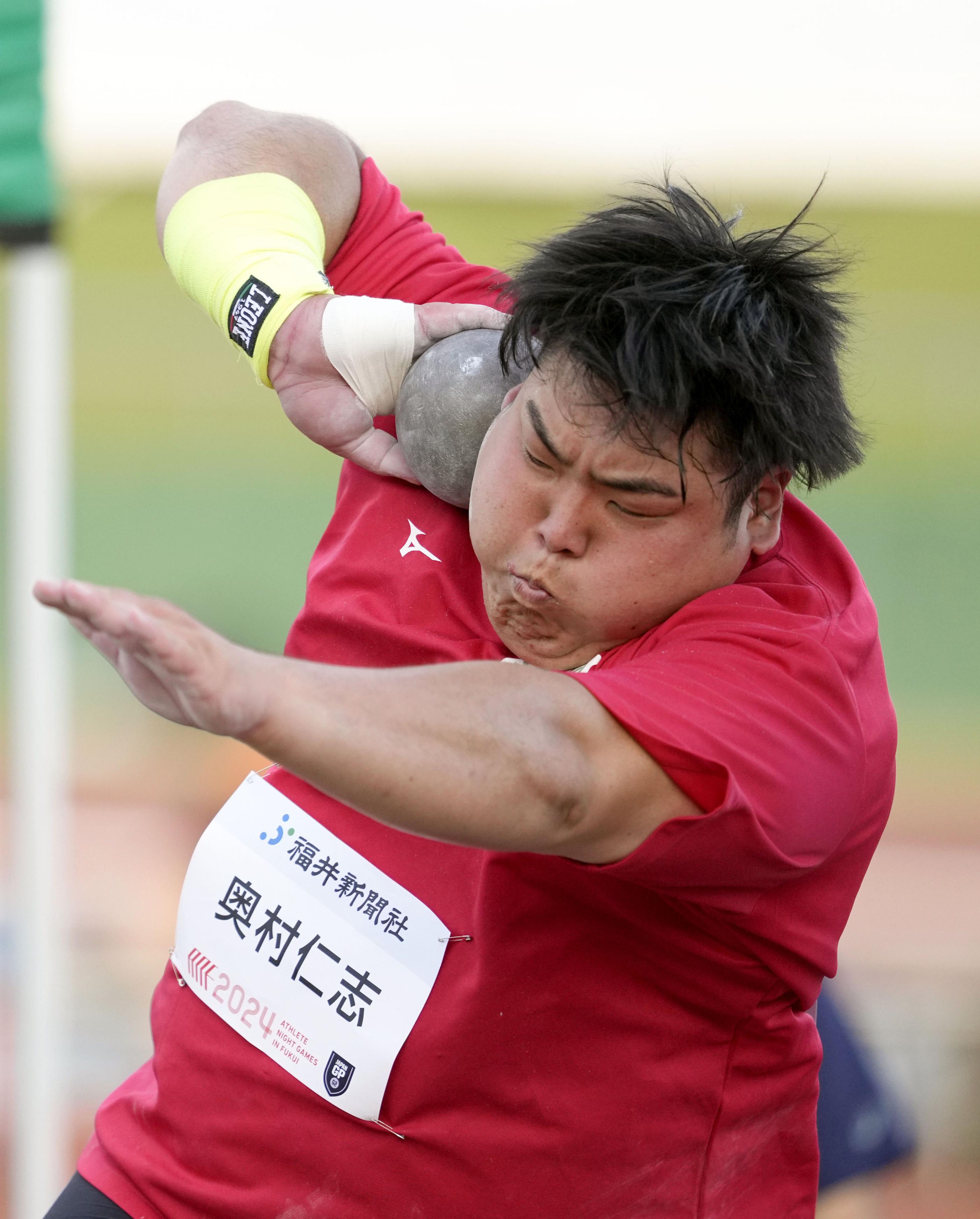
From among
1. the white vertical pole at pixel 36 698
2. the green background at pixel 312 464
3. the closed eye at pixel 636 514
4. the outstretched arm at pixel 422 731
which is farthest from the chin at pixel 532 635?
the green background at pixel 312 464

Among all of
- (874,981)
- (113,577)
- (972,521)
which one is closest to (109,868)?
(113,577)

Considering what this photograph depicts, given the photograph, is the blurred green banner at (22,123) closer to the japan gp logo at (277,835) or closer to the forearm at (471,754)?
the japan gp logo at (277,835)

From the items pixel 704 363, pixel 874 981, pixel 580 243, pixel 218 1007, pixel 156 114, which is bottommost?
pixel 874 981

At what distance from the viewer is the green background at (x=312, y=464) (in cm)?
820

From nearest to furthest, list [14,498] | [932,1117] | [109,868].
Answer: [14,498]
[932,1117]
[109,868]

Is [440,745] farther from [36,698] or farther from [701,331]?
[36,698]

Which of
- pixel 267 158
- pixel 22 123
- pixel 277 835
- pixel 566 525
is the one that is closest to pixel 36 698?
pixel 22 123

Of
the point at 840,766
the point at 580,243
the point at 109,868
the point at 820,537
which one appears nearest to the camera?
the point at 840,766

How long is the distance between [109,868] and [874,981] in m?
3.76

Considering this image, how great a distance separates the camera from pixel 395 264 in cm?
164

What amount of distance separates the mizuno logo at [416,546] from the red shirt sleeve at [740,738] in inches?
12.2

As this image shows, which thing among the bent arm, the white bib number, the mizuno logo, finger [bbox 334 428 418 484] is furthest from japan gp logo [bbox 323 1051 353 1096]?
the bent arm

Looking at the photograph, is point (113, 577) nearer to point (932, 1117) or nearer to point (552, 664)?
point (932, 1117)

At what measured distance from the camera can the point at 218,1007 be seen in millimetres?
1443
